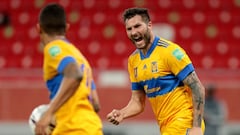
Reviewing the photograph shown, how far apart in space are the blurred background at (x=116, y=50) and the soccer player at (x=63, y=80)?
6683 millimetres

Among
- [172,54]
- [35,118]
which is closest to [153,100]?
[172,54]

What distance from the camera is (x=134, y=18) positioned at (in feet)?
20.8

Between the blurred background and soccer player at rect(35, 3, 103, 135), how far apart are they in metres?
6.68

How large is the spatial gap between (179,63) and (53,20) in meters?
1.16

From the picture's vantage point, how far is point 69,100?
5617mm

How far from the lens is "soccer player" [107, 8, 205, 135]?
611cm

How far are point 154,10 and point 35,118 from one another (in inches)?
376

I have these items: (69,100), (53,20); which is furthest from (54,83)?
(53,20)

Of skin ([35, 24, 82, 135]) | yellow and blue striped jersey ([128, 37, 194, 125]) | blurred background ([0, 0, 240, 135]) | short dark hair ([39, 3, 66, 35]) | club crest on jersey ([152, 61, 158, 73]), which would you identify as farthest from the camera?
blurred background ([0, 0, 240, 135])

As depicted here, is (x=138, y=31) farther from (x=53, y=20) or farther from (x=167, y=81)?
(x=53, y=20)

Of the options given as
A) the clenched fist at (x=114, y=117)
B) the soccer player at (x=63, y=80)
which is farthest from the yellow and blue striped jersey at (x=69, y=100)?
the clenched fist at (x=114, y=117)

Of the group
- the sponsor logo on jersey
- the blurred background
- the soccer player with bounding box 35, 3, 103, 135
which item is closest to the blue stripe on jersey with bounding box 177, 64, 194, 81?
the sponsor logo on jersey

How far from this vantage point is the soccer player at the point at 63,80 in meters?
5.51

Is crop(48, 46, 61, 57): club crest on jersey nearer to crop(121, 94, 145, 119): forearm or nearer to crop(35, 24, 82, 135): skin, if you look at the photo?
crop(35, 24, 82, 135): skin
